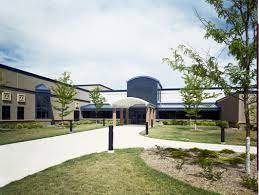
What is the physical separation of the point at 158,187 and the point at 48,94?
28.3m

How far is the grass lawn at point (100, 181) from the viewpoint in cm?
595

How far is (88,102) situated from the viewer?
4456 centimetres

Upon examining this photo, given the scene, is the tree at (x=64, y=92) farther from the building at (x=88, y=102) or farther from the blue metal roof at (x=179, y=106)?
the blue metal roof at (x=179, y=106)

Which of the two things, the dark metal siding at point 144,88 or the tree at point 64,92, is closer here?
the tree at point 64,92

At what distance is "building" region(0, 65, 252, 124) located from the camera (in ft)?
85.7

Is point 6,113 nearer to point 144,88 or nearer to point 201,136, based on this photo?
point 201,136

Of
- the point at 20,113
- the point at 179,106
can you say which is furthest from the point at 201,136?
the point at 179,106

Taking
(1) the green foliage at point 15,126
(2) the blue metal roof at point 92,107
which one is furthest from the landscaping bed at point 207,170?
(2) the blue metal roof at point 92,107

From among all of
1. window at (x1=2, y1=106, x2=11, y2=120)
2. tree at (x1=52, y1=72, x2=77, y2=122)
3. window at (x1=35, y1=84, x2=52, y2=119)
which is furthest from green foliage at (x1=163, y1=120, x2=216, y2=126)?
window at (x1=2, y1=106, x2=11, y2=120)

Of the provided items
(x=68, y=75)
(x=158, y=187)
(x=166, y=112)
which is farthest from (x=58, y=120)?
(x=158, y=187)

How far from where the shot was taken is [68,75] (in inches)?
1277

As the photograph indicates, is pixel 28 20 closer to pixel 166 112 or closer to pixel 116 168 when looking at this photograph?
pixel 116 168

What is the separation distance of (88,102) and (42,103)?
44.9 ft

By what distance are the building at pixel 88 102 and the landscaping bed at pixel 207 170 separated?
1921cm
